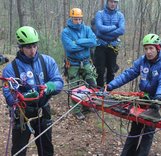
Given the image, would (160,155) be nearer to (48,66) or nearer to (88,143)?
(88,143)

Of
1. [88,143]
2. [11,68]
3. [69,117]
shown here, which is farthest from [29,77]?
[69,117]

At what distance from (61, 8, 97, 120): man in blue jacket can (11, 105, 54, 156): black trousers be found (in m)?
1.99

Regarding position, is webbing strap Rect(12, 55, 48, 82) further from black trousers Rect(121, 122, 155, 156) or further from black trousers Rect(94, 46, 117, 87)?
black trousers Rect(94, 46, 117, 87)

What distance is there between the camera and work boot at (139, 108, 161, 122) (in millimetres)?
3209

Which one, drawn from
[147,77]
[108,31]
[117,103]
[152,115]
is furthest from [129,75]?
[108,31]

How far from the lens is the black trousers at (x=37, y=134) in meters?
3.40

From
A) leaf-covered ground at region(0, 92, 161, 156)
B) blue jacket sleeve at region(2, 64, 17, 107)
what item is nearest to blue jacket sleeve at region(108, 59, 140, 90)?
Answer: leaf-covered ground at region(0, 92, 161, 156)

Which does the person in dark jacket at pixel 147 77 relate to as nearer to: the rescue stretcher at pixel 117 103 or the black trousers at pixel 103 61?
the rescue stretcher at pixel 117 103

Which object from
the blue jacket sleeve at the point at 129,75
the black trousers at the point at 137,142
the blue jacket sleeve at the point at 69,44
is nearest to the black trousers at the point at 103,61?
the blue jacket sleeve at the point at 69,44

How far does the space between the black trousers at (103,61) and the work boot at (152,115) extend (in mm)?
2698

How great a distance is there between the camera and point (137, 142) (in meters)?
4.09

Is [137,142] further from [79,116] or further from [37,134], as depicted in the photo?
[79,116]

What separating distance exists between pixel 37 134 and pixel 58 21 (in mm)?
8467

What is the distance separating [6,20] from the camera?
15469mm
